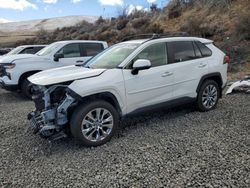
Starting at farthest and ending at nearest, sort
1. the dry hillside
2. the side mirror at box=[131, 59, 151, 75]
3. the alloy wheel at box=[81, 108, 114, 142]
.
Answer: the dry hillside
the side mirror at box=[131, 59, 151, 75]
the alloy wheel at box=[81, 108, 114, 142]

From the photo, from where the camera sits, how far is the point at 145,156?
4211 mm

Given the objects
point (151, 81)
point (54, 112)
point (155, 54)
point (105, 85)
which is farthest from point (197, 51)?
point (54, 112)

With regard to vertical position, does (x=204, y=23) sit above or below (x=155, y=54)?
above

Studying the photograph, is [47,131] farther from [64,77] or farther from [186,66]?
[186,66]

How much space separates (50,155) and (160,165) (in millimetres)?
1758

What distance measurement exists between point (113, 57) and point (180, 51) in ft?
4.75

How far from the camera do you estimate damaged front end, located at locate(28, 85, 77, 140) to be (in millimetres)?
4488

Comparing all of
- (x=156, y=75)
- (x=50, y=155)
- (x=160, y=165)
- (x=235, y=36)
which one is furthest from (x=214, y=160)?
(x=235, y=36)

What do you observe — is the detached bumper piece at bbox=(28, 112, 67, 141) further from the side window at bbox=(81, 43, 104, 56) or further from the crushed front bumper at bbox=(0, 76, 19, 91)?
the side window at bbox=(81, 43, 104, 56)

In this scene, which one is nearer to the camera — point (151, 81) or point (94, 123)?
point (94, 123)

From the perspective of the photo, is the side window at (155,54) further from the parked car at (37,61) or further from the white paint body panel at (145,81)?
the parked car at (37,61)

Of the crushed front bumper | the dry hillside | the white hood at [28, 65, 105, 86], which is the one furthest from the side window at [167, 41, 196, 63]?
the dry hillside

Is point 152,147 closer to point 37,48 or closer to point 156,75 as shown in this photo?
point 156,75

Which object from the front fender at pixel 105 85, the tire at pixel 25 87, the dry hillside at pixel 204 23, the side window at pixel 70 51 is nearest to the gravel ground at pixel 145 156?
the front fender at pixel 105 85
